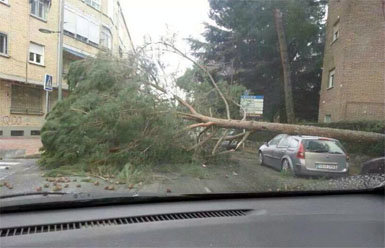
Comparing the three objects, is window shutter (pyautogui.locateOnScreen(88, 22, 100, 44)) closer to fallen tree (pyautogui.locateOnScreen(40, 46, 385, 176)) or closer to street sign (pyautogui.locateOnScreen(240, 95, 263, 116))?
→ fallen tree (pyautogui.locateOnScreen(40, 46, 385, 176))

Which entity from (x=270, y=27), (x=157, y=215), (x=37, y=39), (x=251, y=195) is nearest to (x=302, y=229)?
(x=251, y=195)

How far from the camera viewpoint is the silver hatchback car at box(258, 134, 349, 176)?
4.03m

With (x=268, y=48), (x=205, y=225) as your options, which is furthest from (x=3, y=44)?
(x=268, y=48)

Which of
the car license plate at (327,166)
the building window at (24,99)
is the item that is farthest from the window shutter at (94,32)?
the car license plate at (327,166)

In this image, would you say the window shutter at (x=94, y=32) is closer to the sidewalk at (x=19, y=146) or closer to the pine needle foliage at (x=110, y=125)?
the pine needle foliage at (x=110, y=125)

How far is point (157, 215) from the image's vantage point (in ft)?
7.75

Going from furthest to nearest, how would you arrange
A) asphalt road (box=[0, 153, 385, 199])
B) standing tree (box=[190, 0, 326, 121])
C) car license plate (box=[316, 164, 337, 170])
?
1. standing tree (box=[190, 0, 326, 121])
2. car license plate (box=[316, 164, 337, 170])
3. asphalt road (box=[0, 153, 385, 199])

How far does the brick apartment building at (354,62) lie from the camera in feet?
18.1

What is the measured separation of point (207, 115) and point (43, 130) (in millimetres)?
3133

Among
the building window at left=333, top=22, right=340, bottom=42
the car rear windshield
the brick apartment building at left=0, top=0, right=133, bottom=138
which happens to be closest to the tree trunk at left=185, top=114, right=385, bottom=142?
the car rear windshield

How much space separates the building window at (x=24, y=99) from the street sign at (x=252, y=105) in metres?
3.60

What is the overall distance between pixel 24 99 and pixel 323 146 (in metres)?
3.94

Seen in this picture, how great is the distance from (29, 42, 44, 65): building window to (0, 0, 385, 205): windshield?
0.02 metres

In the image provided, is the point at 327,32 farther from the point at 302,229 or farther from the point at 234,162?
the point at 302,229
